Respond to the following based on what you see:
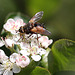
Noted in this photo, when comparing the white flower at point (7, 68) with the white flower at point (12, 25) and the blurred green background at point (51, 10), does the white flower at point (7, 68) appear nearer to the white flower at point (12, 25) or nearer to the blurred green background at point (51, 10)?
the white flower at point (12, 25)

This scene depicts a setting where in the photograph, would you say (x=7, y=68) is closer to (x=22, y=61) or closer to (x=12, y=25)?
(x=22, y=61)

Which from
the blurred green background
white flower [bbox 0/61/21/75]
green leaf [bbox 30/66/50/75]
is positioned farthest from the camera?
the blurred green background

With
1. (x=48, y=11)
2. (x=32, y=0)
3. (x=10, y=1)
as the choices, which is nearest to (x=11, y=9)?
(x=10, y=1)

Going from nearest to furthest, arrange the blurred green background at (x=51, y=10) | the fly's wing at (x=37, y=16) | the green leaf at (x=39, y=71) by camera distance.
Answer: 1. the green leaf at (x=39, y=71)
2. the fly's wing at (x=37, y=16)
3. the blurred green background at (x=51, y=10)

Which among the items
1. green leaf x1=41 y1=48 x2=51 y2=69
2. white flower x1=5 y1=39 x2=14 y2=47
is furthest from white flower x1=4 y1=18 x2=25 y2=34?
green leaf x1=41 y1=48 x2=51 y2=69

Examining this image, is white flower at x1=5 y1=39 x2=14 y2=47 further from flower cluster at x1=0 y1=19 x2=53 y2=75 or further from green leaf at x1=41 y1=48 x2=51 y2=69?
green leaf at x1=41 y1=48 x2=51 y2=69

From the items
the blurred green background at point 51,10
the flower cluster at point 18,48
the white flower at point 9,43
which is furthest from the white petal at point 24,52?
the blurred green background at point 51,10
